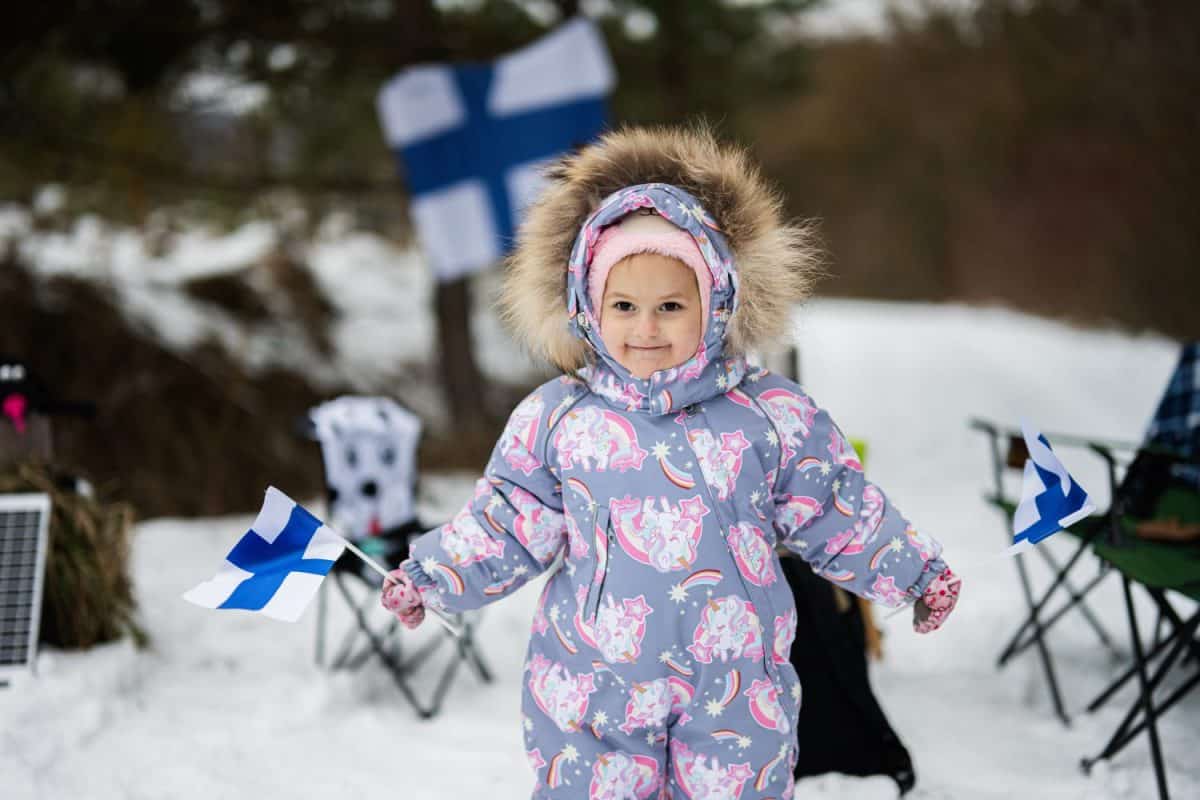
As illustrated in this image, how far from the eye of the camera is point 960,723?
264cm

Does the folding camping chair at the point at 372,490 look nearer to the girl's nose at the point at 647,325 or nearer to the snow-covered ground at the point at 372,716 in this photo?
the snow-covered ground at the point at 372,716

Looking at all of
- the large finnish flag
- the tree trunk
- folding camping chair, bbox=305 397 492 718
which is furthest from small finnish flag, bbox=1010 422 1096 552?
the tree trunk

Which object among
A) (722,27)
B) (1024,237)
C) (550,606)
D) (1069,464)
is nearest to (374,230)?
(722,27)

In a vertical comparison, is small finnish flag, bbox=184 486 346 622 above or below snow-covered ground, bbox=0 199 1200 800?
above

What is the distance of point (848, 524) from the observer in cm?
171

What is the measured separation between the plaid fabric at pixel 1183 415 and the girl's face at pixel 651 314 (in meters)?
2.11

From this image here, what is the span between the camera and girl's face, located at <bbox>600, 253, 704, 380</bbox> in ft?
5.43

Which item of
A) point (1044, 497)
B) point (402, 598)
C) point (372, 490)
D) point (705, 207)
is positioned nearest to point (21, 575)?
point (372, 490)

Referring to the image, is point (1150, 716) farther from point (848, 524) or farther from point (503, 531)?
A: point (503, 531)

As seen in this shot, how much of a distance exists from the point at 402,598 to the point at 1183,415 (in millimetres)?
2596

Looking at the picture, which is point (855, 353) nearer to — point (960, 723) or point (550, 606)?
point (960, 723)

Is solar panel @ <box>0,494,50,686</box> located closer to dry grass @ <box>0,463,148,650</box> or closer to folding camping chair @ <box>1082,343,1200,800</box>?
dry grass @ <box>0,463,148,650</box>

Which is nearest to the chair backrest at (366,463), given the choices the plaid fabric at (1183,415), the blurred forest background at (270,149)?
the blurred forest background at (270,149)

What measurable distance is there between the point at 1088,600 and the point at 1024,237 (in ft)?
43.3
